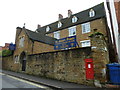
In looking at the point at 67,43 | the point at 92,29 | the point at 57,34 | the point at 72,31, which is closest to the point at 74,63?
the point at 67,43

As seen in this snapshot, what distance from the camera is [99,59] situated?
807 centimetres

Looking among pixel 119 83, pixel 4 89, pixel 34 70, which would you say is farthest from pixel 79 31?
pixel 4 89

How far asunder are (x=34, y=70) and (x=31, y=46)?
14.7 feet

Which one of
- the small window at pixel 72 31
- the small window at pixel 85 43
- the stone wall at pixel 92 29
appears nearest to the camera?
the stone wall at pixel 92 29

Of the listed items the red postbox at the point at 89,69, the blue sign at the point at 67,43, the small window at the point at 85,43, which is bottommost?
the red postbox at the point at 89,69

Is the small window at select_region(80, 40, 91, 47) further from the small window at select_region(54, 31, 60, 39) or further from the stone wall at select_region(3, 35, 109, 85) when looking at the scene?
the stone wall at select_region(3, 35, 109, 85)

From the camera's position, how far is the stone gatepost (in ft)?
25.2

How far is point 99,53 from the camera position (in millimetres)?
8188

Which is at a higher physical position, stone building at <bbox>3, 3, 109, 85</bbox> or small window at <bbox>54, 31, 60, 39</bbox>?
small window at <bbox>54, 31, 60, 39</bbox>

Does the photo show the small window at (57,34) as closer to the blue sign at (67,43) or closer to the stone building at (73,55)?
the stone building at (73,55)

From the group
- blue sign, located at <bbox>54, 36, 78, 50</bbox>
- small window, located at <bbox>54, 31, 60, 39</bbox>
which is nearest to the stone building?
blue sign, located at <bbox>54, 36, 78, 50</bbox>

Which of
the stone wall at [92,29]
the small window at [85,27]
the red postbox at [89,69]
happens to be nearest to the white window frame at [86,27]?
the small window at [85,27]

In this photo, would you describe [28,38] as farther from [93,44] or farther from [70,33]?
[93,44]

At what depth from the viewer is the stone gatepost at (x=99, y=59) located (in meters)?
7.69
